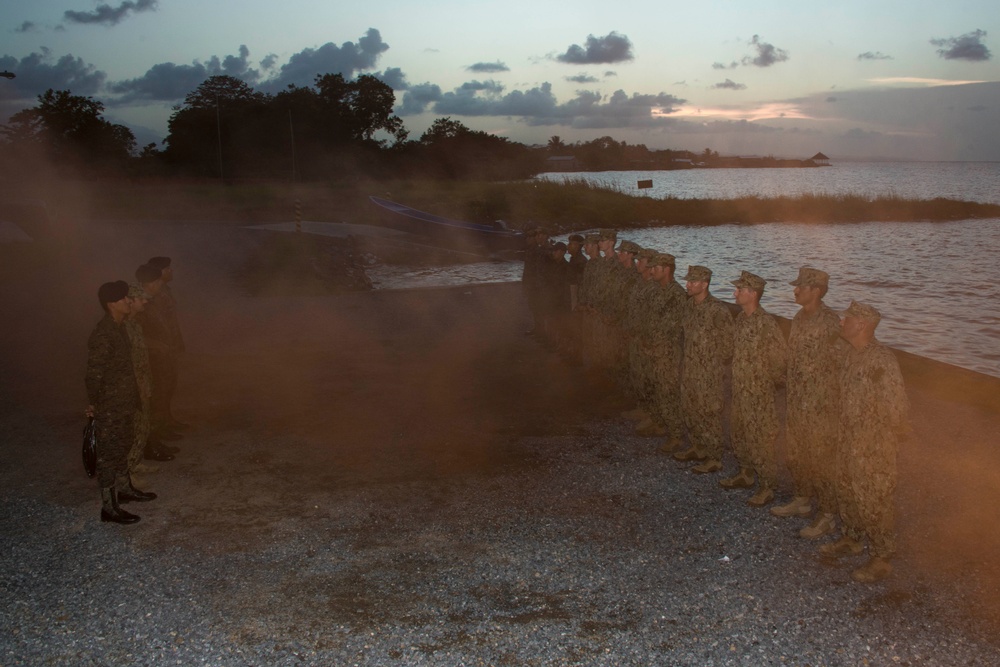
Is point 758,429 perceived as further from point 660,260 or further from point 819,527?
point 660,260

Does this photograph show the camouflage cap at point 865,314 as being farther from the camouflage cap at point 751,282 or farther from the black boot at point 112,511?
the black boot at point 112,511

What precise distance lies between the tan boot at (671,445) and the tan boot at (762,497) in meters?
1.36

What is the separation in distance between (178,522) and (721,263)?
3654 centimetres

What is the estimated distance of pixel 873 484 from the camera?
5414 millimetres

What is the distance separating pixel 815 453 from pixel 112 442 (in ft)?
18.4

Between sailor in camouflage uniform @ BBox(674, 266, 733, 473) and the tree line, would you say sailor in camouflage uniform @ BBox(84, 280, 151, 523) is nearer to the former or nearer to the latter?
sailor in camouflage uniform @ BBox(674, 266, 733, 473)

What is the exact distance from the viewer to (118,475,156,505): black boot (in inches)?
271

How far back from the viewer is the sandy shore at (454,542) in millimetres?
4797

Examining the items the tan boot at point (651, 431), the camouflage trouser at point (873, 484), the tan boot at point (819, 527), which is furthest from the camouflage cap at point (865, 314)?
the tan boot at point (651, 431)

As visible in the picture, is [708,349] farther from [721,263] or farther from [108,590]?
[721,263]

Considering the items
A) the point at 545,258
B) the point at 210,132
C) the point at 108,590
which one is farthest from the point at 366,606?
the point at 210,132

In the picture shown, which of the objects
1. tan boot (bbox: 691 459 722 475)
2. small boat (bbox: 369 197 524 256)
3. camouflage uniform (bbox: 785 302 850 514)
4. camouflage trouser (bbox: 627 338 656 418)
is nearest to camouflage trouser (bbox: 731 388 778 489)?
camouflage uniform (bbox: 785 302 850 514)

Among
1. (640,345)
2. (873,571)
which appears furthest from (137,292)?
(873,571)

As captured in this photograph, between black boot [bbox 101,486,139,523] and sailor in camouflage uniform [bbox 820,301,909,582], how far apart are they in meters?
5.63
